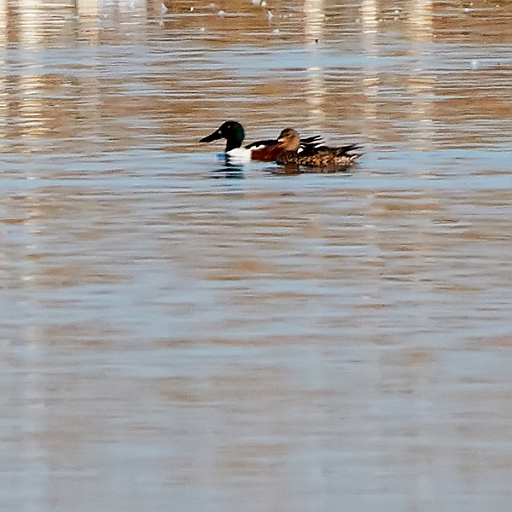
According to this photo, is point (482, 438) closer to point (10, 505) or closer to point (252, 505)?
point (252, 505)

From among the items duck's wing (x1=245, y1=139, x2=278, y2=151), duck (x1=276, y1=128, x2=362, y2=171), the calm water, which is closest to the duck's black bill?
the calm water

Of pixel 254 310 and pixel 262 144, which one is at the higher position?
pixel 254 310

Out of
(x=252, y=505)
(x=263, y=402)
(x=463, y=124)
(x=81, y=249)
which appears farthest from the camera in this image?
(x=463, y=124)

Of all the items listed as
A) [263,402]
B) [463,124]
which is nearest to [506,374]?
[263,402]

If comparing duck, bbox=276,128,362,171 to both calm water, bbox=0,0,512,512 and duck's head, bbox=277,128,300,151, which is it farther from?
calm water, bbox=0,0,512,512

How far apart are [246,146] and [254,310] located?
24.4ft

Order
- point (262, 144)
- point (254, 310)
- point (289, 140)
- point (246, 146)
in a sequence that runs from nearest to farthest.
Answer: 1. point (254, 310)
2. point (289, 140)
3. point (262, 144)
4. point (246, 146)

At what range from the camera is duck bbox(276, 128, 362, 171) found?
15258 millimetres

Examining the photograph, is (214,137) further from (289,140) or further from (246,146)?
(289,140)

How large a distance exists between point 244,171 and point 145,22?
2469 cm

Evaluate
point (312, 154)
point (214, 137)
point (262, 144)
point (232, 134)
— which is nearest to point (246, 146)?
point (232, 134)

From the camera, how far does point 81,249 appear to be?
11062 millimetres

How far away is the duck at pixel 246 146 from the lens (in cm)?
1594

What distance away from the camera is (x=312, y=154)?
50.6 feet
